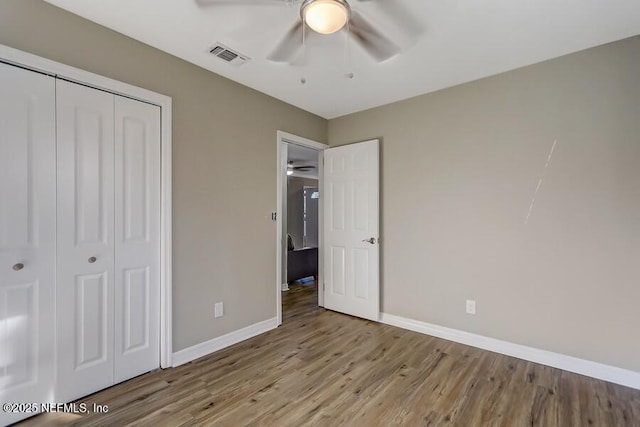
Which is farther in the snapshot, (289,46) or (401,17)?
(289,46)

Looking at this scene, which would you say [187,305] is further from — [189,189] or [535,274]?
[535,274]

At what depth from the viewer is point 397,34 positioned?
213 cm

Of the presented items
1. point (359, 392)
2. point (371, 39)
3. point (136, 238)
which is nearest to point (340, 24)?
point (371, 39)

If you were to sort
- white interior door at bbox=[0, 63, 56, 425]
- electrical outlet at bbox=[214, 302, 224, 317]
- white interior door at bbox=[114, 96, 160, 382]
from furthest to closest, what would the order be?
electrical outlet at bbox=[214, 302, 224, 317], white interior door at bbox=[114, 96, 160, 382], white interior door at bbox=[0, 63, 56, 425]

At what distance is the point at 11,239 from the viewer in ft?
5.73

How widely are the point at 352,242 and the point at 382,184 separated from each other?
0.81m

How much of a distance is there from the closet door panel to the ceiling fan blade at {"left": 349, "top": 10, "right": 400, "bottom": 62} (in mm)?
1796

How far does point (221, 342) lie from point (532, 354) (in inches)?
109

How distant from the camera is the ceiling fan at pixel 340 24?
5.28 ft

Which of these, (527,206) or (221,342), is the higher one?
(527,206)

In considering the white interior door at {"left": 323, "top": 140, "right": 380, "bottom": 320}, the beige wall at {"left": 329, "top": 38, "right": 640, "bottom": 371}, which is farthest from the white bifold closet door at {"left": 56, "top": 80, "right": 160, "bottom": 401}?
the beige wall at {"left": 329, "top": 38, "right": 640, "bottom": 371}

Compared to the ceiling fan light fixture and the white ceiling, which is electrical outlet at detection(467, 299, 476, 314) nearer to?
the white ceiling

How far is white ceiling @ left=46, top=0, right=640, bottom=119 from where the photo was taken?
1890 millimetres

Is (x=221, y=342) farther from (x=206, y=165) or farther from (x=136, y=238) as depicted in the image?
(x=206, y=165)
